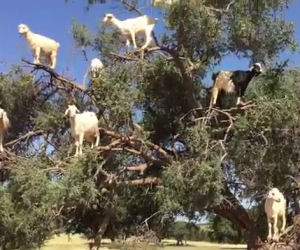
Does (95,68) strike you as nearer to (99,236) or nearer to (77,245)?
(99,236)

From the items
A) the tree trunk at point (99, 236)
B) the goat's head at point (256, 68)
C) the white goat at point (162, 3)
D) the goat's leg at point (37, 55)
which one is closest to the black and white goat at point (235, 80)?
the goat's head at point (256, 68)

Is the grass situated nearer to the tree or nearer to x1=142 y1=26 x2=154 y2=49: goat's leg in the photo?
the tree

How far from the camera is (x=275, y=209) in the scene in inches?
505

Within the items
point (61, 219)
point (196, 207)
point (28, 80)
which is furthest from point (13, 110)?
point (196, 207)

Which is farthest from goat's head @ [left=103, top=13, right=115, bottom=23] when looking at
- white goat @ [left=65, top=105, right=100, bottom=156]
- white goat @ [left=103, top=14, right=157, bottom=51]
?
white goat @ [left=65, top=105, right=100, bottom=156]

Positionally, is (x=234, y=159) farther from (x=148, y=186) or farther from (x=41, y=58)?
(x=41, y=58)

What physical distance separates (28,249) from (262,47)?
23.6ft

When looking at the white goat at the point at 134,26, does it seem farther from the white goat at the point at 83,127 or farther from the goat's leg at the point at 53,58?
the white goat at the point at 83,127

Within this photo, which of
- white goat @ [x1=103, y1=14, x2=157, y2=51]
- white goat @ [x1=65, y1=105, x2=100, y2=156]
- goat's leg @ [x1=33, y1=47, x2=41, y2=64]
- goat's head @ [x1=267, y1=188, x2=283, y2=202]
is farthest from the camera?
goat's leg @ [x1=33, y1=47, x2=41, y2=64]

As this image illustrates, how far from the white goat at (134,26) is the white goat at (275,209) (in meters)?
4.38

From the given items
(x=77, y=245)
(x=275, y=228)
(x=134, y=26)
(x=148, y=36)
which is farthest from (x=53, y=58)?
(x=77, y=245)

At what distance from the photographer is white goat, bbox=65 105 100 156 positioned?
1310 centimetres

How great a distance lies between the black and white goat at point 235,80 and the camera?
45.9 ft

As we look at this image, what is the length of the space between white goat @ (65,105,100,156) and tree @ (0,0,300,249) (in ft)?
1.24
